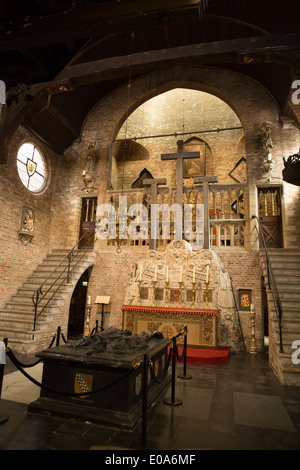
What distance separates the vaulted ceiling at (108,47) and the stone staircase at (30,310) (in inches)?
167

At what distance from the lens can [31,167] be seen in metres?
10.9

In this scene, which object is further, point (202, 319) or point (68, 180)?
point (68, 180)

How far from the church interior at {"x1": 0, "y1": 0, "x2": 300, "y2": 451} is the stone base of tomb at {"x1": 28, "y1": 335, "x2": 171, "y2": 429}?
0.02 metres

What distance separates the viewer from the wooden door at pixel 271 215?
33.8 feet

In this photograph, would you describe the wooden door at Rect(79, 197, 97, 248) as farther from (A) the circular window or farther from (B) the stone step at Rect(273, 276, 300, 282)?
(B) the stone step at Rect(273, 276, 300, 282)

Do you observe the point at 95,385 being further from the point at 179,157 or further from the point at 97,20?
the point at 179,157

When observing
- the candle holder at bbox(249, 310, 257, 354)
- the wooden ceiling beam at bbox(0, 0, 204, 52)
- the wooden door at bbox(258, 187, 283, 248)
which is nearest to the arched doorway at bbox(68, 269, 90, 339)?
the candle holder at bbox(249, 310, 257, 354)

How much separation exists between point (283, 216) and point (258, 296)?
295cm

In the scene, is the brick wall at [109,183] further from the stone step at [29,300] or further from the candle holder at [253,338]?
the candle holder at [253,338]

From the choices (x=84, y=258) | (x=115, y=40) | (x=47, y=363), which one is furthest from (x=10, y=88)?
(x=47, y=363)

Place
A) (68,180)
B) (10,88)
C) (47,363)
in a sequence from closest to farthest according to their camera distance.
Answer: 1. (47,363)
2. (10,88)
3. (68,180)

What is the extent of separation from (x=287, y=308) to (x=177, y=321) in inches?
100
